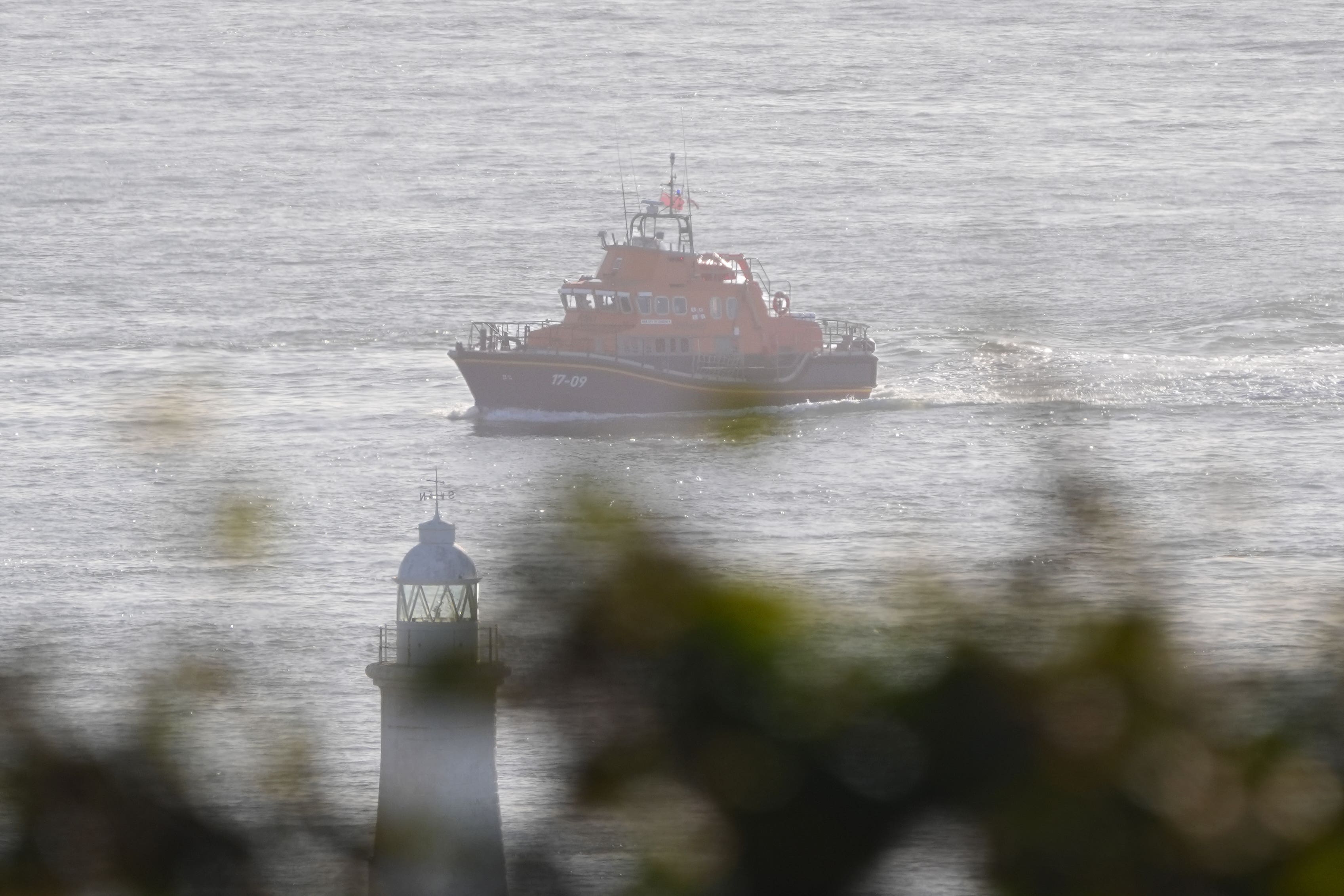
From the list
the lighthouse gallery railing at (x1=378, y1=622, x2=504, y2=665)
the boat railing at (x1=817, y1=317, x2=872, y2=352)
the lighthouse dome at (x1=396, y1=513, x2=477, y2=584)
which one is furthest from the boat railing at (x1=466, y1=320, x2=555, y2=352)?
the lighthouse gallery railing at (x1=378, y1=622, x2=504, y2=665)

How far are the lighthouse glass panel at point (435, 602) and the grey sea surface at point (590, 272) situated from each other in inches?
27.6

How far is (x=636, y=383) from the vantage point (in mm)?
48938

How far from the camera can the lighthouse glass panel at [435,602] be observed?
9.68 metres

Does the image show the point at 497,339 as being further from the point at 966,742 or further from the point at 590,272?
the point at 966,742

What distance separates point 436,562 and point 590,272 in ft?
186

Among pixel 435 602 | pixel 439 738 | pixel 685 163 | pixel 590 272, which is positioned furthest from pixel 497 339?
pixel 439 738

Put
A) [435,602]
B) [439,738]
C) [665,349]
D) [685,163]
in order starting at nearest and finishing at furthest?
[439,738] < [435,602] < [665,349] < [685,163]

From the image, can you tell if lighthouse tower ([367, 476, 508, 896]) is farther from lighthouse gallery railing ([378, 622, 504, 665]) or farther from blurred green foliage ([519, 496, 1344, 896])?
blurred green foliage ([519, 496, 1344, 896])

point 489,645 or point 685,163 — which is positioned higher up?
point 685,163

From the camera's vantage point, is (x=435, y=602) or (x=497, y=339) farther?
(x=497, y=339)

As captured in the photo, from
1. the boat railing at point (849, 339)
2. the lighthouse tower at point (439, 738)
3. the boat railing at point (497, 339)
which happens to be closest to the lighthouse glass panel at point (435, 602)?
the lighthouse tower at point (439, 738)

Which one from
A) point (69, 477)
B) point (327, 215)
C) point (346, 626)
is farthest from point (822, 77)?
point (346, 626)

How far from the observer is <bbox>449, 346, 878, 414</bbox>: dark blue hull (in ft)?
159

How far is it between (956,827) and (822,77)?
107216 millimetres
